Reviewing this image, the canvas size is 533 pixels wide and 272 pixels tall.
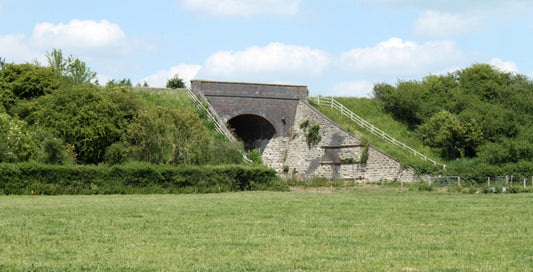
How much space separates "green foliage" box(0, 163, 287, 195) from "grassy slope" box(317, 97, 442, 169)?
14499 mm

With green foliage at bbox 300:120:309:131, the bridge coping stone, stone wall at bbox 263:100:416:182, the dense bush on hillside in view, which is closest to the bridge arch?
stone wall at bbox 263:100:416:182

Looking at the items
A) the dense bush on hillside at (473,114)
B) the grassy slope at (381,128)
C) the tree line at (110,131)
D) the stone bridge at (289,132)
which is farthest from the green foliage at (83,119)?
the dense bush on hillside at (473,114)

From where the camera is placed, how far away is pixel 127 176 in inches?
1610

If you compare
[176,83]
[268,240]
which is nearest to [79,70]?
[176,83]

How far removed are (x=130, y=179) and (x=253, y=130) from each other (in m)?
27.1

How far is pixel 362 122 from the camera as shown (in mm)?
→ 62406

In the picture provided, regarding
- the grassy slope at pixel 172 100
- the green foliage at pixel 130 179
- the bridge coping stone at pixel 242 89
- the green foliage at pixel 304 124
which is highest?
the bridge coping stone at pixel 242 89

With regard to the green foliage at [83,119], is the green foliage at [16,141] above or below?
below

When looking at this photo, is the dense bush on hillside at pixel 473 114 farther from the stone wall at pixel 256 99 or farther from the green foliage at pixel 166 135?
the green foliage at pixel 166 135

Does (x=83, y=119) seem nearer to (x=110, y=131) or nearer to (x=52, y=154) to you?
(x=110, y=131)

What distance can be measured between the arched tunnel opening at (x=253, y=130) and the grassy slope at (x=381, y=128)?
542cm

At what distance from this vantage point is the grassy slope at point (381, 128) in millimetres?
55750

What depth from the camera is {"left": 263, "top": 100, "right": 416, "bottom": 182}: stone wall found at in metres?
55.0

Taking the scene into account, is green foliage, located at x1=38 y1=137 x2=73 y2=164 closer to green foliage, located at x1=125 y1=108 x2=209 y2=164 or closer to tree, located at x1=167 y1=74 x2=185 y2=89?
green foliage, located at x1=125 y1=108 x2=209 y2=164
